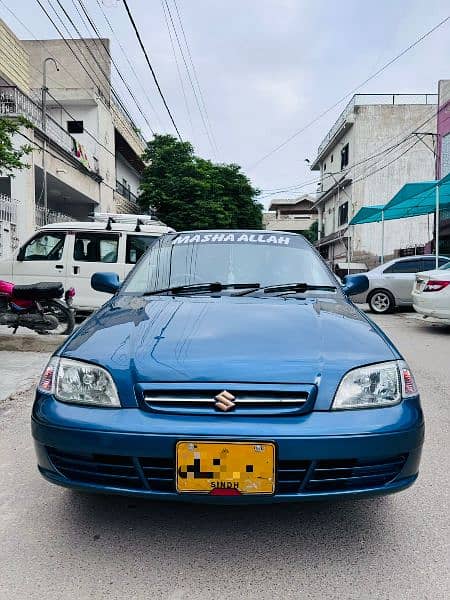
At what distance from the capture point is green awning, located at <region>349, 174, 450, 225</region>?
43.2ft

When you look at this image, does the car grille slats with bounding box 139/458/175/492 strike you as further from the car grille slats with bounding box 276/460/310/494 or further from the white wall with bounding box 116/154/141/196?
the white wall with bounding box 116/154/141/196

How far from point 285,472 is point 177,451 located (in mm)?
421

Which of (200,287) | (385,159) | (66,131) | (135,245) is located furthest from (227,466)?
(385,159)

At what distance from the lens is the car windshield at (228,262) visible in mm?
3469

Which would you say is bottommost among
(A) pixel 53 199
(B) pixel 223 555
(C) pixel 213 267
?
(B) pixel 223 555

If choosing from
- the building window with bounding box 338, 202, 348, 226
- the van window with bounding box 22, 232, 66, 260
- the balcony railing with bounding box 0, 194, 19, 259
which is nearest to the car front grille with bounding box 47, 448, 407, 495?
the van window with bounding box 22, 232, 66, 260

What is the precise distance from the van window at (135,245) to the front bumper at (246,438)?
792cm

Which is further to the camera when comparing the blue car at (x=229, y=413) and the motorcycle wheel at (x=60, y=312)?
the motorcycle wheel at (x=60, y=312)

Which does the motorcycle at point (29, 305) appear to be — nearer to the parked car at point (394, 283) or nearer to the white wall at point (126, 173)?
the parked car at point (394, 283)

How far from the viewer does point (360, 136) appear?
Answer: 31094 millimetres

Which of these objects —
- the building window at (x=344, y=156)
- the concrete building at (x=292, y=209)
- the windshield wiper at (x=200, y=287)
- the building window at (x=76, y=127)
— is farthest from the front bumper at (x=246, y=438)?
the concrete building at (x=292, y=209)

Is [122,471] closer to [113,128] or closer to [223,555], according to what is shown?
[223,555]

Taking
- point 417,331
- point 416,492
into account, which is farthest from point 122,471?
point 417,331

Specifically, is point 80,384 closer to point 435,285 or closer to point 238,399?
point 238,399
